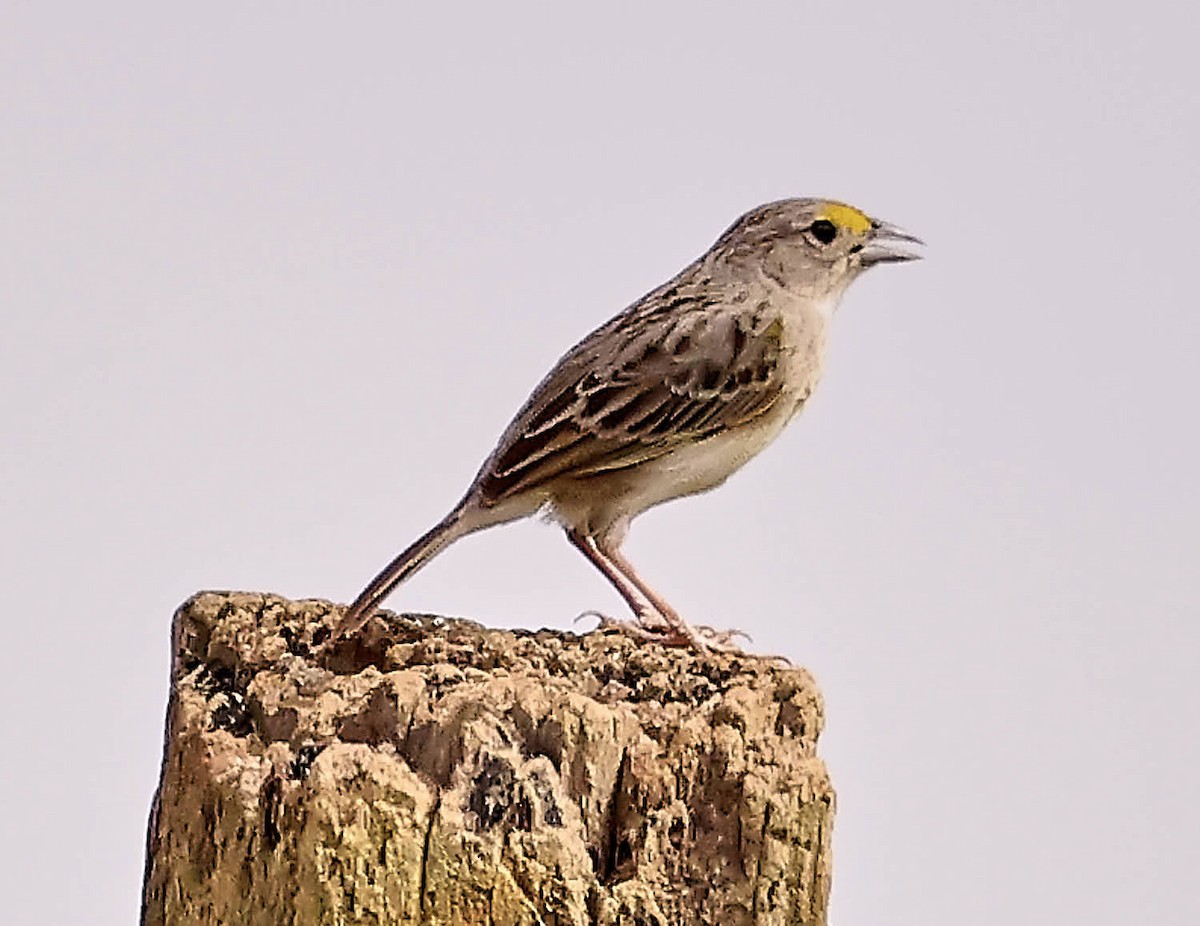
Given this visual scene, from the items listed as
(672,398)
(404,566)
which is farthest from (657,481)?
(404,566)

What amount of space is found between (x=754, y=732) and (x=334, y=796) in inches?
34.6

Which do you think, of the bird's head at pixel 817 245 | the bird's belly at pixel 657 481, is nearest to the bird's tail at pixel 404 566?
the bird's belly at pixel 657 481

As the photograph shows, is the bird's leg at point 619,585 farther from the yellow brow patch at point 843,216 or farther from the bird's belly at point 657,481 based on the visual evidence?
the yellow brow patch at point 843,216

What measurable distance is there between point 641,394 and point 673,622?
1.97ft

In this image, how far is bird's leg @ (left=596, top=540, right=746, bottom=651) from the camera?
4.33 metres

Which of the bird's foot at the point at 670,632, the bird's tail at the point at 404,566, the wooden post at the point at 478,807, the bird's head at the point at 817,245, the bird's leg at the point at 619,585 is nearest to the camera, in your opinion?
the wooden post at the point at 478,807

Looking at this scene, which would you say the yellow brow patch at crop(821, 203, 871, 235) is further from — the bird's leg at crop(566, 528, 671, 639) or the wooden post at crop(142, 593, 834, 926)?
the wooden post at crop(142, 593, 834, 926)

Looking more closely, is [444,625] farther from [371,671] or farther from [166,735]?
[166,735]

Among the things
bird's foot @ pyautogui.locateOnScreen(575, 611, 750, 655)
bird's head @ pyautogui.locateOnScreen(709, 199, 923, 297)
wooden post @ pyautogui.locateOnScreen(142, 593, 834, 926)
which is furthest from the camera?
bird's head @ pyautogui.locateOnScreen(709, 199, 923, 297)

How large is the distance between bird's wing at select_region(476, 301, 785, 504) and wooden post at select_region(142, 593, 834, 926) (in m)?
1.05

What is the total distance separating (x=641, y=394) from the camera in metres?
4.49

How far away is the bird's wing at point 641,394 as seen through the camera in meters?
4.40

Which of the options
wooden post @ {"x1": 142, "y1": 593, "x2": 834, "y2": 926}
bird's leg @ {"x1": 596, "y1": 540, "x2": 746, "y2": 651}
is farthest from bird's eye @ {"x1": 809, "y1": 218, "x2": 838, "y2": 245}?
wooden post @ {"x1": 142, "y1": 593, "x2": 834, "y2": 926}

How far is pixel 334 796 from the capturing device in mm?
2867
